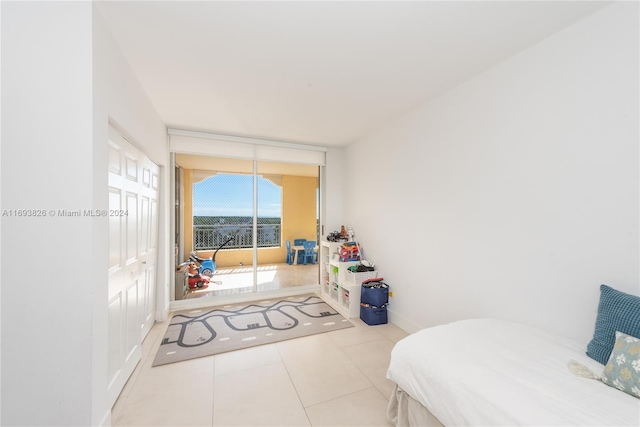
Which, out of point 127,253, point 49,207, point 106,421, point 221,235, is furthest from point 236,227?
point 49,207

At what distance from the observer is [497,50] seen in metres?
1.84

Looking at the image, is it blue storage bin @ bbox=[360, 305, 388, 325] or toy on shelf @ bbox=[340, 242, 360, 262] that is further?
toy on shelf @ bbox=[340, 242, 360, 262]

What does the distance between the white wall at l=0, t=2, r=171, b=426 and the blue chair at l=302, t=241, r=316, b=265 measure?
5.10 meters

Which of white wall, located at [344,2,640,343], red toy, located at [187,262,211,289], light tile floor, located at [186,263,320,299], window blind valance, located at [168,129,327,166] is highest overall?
window blind valance, located at [168,129,327,166]

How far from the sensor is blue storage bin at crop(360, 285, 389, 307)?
10.2 feet

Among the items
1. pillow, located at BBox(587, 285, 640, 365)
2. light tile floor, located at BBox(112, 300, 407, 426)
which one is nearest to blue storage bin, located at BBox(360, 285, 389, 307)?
light tile floor, located at BBox(112, 300, 407, 426)

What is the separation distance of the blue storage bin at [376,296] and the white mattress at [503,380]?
1332mm

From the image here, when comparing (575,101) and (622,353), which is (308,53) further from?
(622,353)

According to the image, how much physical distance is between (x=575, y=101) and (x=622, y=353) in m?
1.46

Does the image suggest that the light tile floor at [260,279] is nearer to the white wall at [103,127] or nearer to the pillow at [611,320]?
the white wall at [103,127]

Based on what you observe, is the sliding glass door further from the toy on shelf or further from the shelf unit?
the toy on shelf

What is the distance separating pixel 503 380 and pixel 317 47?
7.59ft

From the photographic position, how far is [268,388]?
200 cm

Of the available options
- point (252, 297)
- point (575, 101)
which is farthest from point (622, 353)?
point (252, 297)
